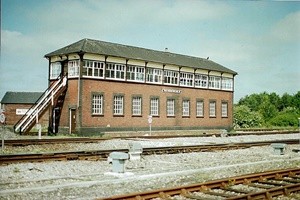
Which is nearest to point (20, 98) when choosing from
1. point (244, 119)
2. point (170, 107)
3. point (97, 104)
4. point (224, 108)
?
point (244, 119)

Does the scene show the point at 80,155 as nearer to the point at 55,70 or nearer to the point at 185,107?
the point at 55,70

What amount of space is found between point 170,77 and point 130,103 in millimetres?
6481

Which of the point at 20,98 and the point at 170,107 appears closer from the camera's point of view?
the point at 170,107

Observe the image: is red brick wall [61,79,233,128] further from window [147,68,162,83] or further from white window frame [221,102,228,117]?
white window frame [221,102,228,117]

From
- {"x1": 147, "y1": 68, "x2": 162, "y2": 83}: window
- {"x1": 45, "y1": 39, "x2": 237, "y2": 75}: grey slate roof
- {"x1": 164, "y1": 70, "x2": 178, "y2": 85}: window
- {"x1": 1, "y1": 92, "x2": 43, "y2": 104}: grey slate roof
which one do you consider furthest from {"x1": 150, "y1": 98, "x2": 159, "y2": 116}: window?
{"x1": 1, "y1": 92, "x2": 43, "y2": 104}: grey slate roof

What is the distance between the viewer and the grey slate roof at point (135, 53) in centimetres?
3409

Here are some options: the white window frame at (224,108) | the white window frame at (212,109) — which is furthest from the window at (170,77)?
the white window frame at (224,108)

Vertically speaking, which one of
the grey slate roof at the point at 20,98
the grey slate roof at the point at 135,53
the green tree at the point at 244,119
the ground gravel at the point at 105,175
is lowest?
the ground gravel at the point at 105,175

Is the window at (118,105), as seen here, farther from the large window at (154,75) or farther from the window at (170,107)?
the window at (170,107)

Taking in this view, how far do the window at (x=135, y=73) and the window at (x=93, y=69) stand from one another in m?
3.05

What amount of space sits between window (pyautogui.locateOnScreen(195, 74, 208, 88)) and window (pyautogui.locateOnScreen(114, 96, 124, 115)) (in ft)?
36.5

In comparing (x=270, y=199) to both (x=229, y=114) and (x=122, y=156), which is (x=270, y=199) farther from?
(x=229, y=114)

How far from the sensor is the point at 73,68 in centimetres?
3359

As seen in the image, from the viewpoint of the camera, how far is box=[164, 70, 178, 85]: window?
131 ft
